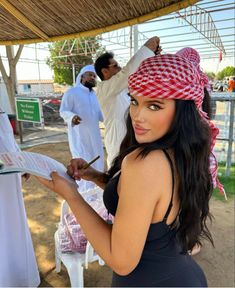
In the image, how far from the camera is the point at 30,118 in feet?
18.9

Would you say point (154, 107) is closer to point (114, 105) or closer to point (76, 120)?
point (114, 105)

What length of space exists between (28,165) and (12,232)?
97cm

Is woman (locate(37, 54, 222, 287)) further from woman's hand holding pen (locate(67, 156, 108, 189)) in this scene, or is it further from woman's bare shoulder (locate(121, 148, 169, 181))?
woman's hand holding pen (locate(67, 156, 108, 189))

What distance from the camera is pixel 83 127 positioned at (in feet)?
11.3

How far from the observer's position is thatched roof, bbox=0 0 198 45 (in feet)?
4.91

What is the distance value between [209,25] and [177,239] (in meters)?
12.1

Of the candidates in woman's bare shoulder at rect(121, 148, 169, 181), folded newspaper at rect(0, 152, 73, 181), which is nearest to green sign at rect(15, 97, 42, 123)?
folded newspaper at rect(0, 152, 73, 181)

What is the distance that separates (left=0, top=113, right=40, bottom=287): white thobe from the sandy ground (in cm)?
41

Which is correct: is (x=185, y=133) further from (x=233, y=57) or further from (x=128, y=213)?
(x=233, y=57)

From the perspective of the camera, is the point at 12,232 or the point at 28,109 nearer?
the point at 12,232

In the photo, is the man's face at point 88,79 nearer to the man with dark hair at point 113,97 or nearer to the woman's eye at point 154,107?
the man with dark hair at point 113,97

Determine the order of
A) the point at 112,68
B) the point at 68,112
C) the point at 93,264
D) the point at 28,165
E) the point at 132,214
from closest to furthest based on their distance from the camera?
the point at 132,214 < the point at 28,165 < the point at 93,264 < the point at 112,68 < the point at 68,112

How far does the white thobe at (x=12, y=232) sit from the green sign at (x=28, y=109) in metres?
3.96

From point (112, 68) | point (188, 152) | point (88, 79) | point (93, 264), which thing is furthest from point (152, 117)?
point (88, 79)
